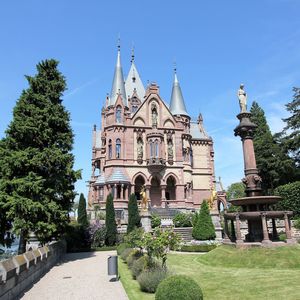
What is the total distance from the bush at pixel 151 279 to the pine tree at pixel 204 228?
64.6 feet

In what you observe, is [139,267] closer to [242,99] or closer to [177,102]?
[242,99]

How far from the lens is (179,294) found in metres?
8.31

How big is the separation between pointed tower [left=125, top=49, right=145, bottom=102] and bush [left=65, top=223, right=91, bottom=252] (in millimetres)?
29736

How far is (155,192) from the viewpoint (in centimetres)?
5209

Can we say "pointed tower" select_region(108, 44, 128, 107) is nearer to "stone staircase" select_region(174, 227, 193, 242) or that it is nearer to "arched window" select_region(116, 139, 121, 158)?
"arched window" select_region(116, 139, 121, 158)

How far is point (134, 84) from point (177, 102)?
952 cm

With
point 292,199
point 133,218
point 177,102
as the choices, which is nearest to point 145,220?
point 133,218

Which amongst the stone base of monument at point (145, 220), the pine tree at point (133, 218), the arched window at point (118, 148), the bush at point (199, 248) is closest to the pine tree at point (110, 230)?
the pine tree at point (133, 218)

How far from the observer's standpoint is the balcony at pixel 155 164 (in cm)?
4922

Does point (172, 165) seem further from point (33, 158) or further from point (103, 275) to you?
point (103, 275)

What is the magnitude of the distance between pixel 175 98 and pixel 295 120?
2129 centimetres

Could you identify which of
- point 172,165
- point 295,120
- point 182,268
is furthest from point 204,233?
point 295,120

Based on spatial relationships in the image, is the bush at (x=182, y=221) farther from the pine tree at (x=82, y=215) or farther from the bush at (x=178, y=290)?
the bush at (x=178, y=290)

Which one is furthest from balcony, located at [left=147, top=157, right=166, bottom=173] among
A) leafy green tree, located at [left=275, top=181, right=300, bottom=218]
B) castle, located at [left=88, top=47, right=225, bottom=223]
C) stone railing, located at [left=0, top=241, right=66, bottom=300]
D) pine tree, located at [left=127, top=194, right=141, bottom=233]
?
stone railing, located at [left=0, top=241, right=66, bottom=300]
